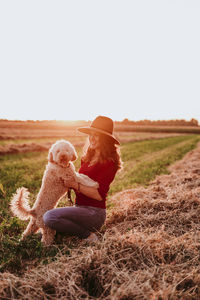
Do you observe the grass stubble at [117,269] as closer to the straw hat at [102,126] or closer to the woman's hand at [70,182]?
the woman's hand at [70,182]

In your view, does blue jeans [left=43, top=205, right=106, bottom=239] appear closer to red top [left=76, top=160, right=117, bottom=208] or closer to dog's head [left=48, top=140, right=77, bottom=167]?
red top [left=76, top=160, right=117, bottom=208]

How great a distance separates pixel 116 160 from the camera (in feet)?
13.8

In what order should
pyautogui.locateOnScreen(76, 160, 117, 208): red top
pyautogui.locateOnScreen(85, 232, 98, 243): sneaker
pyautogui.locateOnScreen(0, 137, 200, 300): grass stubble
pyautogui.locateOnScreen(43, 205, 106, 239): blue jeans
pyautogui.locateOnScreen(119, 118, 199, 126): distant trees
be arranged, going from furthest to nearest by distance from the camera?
1. pyautogui.locateOnScreen(119, 118, 199, 126): distant trees
2. pyautogui.locateOnScreen(76, 160, 117, 208): red top
3. pyautogui.locateOnScreen(85, 232, 98, 243): sneaker
4. pyautogui.locateOnScreen(43, 205, 106, 239): blue jeans
5. pyautogui.locateOnScreen(0, 137, 200, 300): grass stubble

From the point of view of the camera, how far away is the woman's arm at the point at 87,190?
3.84 m

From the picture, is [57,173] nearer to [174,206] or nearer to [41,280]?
[41,280]

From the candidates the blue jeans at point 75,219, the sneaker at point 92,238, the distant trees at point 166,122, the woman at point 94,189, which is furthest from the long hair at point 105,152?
the distant trees at point 166,122

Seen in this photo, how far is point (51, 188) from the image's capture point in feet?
12.7

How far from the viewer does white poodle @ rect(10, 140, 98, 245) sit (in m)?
3.80

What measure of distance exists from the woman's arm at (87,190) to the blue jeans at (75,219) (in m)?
0.24

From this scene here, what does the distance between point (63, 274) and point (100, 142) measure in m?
2.04

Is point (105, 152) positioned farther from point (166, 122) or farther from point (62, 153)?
point (166, 122)

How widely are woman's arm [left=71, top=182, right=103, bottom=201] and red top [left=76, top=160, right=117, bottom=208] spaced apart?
9cm

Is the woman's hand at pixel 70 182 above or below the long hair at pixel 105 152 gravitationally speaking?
below

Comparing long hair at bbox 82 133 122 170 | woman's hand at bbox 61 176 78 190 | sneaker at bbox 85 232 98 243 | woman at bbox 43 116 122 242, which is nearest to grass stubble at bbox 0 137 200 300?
sneaker at bbox 85 232 98 243
